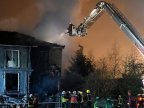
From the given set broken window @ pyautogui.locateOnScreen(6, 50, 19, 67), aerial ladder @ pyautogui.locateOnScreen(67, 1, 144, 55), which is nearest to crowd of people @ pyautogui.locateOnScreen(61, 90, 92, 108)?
aerial ladder @ pyautogui.locateOnScreen(67, 1, 144, 55)

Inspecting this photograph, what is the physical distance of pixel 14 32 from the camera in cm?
4478

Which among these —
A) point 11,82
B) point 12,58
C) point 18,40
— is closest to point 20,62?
point 12,58

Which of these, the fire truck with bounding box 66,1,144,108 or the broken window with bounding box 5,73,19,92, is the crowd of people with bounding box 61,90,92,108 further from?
the broken window with bounding box 5,73,19,92

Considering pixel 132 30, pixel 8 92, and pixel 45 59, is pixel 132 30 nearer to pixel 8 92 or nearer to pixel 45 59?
pixel 8 92

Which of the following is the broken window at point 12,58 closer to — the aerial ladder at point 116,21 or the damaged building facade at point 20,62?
the damaged building facade at point 20,62

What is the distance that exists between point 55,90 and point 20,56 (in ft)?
16.5

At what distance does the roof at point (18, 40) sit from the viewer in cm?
4258

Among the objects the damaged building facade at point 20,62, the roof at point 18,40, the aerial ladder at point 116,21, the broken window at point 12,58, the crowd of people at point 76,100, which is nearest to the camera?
the aerial ladder at point 116,21

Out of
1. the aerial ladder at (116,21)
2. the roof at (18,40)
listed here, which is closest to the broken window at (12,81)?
the roof at (18,40)

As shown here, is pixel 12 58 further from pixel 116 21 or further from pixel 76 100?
pixel 116 21

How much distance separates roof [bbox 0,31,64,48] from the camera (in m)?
42.6

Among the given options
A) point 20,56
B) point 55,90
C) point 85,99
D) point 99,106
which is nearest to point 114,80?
point 55,90

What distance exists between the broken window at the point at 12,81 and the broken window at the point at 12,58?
3.07 feet

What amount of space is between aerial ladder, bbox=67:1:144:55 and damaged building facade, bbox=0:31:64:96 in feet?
51.1
